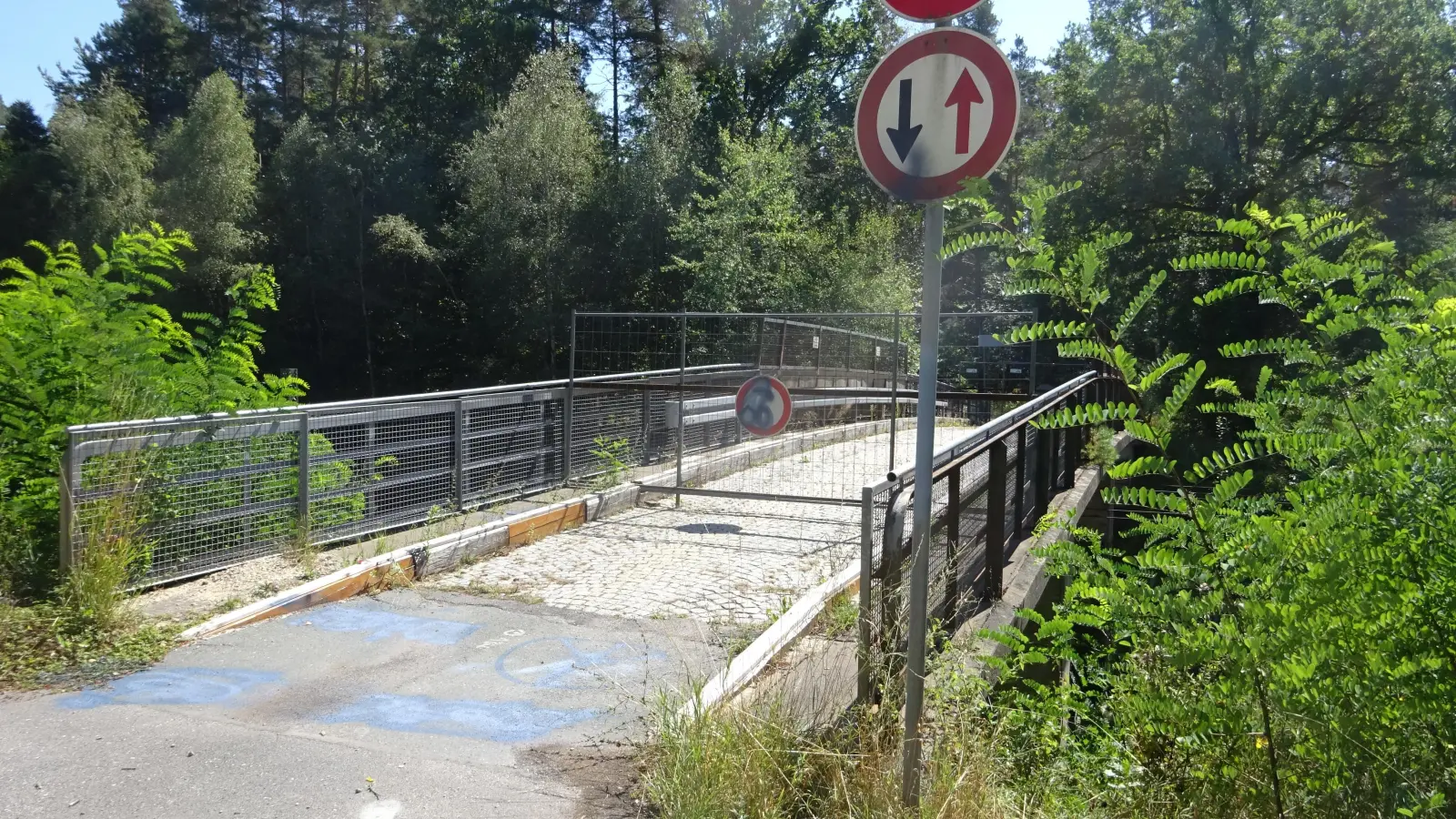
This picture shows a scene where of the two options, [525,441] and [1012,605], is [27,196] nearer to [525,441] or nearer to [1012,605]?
[525,441]

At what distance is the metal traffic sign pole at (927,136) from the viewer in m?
3.34

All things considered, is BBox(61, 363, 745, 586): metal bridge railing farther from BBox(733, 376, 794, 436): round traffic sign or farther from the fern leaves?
the fern leaves

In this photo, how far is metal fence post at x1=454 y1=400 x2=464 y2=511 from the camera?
949cm

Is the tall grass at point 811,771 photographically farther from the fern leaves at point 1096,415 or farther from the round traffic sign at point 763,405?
the round traffic sign at point 763,405

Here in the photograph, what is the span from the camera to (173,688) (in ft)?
17.1

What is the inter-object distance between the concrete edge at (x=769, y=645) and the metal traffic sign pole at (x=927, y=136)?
978mm

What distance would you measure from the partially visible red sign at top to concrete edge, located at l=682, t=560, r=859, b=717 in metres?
2.52

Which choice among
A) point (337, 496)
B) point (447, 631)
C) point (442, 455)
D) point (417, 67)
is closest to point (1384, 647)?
point (447, 631)

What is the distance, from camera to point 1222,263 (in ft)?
12.3

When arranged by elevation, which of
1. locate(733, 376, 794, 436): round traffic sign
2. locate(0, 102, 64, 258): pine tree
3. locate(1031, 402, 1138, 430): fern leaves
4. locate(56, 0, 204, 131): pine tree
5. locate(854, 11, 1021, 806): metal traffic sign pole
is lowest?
locate(733, 376, 794, 436): round traffic sign

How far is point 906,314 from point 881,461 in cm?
304

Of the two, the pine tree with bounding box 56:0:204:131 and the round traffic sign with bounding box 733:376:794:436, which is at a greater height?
the pine tree with bounding box 56:0:204:131

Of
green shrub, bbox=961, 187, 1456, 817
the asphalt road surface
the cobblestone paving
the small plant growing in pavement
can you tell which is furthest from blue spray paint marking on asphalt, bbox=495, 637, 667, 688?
the small plant growing in pavement

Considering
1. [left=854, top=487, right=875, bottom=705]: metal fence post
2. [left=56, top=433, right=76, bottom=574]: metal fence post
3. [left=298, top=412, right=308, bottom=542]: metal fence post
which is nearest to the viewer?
[left=854, top=487, right=875, bottom=705]: metal fence post
